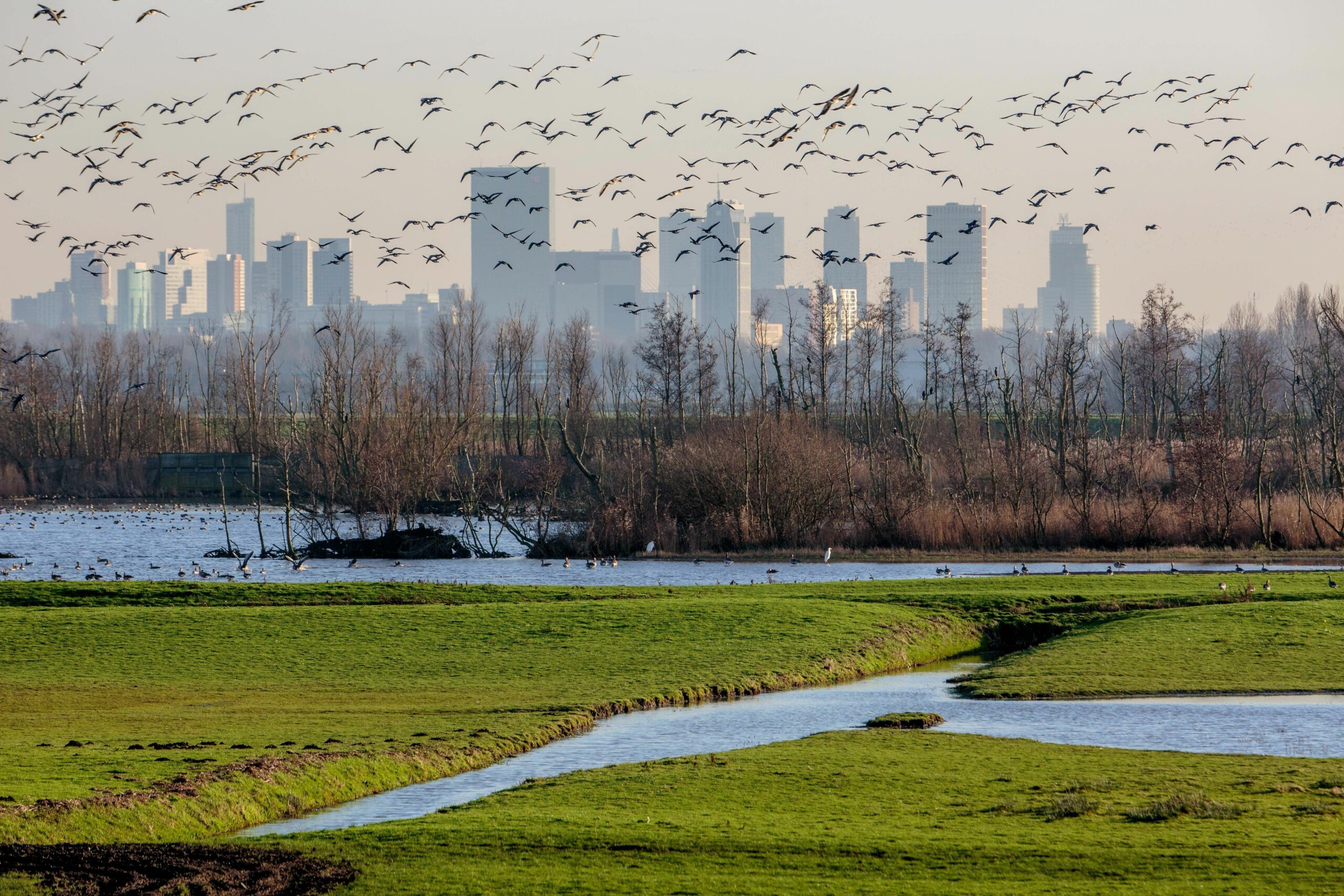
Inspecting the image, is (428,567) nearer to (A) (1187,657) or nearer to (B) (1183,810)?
(A) (1187,657)

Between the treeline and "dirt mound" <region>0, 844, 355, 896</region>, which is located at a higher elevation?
the treeline

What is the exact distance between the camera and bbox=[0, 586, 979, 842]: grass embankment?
700 inches

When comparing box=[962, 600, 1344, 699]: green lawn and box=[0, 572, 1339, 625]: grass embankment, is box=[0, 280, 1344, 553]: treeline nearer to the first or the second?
box=[0, 572, 1339, 625]: grass embankment

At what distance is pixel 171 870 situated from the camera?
555 inches

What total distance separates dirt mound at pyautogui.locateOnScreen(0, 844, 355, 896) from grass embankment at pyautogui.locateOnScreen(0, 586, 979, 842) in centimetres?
95

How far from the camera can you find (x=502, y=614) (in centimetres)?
3534

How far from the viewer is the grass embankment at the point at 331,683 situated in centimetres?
1778

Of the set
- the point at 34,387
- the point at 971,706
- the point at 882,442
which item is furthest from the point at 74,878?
the point at 34,387

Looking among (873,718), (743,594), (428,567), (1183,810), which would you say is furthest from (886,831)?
(428,567)

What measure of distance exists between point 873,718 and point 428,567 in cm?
3490

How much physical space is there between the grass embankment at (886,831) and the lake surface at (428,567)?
28.2 m

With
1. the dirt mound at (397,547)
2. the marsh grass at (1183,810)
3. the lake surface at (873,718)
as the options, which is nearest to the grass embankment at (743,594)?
the lake surface at (873,718)

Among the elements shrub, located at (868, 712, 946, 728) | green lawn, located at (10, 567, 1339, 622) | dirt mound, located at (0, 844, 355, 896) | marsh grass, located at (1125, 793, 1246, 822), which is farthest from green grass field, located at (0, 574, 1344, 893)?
shrub, located at (868, 712, 946, 728)

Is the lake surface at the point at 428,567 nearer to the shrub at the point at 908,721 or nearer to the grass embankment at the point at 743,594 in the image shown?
the grass embankment at the point at 743,594
